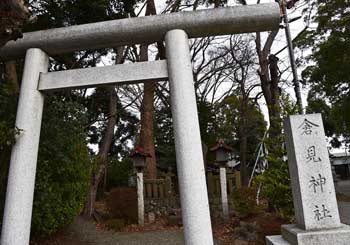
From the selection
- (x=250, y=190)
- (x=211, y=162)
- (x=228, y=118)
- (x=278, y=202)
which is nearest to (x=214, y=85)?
(x=228, y=118)

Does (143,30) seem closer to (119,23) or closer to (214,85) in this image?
(119,23)

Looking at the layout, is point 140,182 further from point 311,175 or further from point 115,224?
point 311,175

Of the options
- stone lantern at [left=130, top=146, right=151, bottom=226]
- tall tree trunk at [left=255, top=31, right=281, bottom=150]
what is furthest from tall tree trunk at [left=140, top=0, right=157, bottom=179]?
tall tree trunk at [left=255, top=31, right=281, bottom=150]

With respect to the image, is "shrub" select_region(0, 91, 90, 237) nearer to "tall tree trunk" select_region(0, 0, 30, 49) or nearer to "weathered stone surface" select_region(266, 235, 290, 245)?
"tall tree trunk" select_region(0, 0, 30, 49)

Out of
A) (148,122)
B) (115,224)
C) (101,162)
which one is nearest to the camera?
(115,224)

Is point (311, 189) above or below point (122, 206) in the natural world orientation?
above

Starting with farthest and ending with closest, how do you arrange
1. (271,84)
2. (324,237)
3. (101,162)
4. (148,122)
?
(148,122) → (101,162) → (271,84) → (324,237)

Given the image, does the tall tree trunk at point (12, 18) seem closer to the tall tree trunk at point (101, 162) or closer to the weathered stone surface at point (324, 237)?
the weathered stone surface at point (324, 237)

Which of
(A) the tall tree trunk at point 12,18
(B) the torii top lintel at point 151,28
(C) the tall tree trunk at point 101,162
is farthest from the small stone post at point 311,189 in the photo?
(C) the tall tree trunk at point 101,162

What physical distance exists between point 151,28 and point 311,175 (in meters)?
3.36

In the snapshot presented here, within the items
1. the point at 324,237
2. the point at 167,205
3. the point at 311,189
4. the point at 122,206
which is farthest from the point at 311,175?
the point at 167,205

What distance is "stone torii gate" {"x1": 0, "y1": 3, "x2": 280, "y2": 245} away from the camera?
4.21 m

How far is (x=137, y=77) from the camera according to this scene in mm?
4746

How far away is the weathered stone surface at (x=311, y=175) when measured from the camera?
4.32 m
